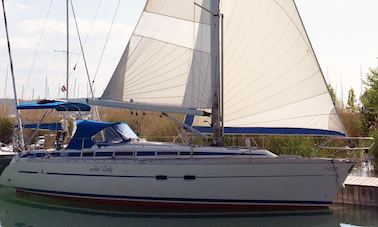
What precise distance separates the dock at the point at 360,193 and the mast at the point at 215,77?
3.96 m

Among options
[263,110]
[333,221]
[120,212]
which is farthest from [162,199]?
[333,221]

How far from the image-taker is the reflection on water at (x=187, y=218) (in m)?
11.4

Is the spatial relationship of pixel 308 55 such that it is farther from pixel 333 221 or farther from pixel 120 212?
pixel 120 212

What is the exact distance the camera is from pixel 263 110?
12414mm

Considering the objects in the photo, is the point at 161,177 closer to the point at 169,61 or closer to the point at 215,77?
the point at 215,77

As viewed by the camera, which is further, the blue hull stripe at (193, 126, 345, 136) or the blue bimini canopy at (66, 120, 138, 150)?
the blue bimini canopy at (66, 120, 138, 150)

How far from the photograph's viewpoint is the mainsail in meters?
12.2

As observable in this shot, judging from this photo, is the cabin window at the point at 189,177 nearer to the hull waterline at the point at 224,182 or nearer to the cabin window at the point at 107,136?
the hull waterline at the point at 224,182

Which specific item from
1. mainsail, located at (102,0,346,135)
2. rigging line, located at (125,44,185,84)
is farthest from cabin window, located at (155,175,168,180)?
rigging line, located at (125,44,185,84)

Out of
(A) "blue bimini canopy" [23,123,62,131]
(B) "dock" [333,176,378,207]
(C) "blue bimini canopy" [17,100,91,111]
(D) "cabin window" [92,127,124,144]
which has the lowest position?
(B) "dock" [333,176,378,207]

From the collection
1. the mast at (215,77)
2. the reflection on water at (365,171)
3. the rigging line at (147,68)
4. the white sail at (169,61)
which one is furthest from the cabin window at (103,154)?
the reflection on water at (365,171)

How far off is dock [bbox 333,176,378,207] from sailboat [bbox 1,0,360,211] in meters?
1.21

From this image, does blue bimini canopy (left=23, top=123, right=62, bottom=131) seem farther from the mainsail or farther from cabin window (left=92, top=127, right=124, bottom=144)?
the mainsail

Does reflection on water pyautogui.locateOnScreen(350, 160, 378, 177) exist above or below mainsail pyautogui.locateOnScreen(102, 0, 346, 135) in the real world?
below
